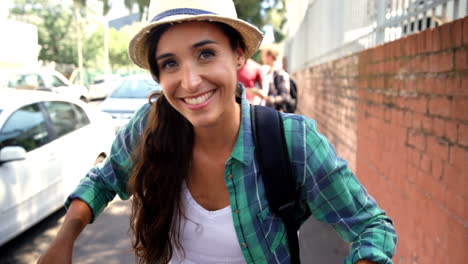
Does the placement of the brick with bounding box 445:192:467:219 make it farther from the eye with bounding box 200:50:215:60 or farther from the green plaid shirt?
the eye with bounding box 200:50:215:60

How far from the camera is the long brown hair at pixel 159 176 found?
5.72ft

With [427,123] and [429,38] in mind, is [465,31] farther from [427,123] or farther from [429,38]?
[427,123]

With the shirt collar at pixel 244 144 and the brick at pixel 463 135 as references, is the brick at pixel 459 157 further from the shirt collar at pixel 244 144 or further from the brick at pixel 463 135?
the shirt collar at pixel 244 144

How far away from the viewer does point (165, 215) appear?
1.73 m

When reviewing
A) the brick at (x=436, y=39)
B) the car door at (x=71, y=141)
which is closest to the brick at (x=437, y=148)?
the brick at (x=436, y=39)

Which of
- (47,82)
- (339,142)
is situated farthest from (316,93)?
(47,82)

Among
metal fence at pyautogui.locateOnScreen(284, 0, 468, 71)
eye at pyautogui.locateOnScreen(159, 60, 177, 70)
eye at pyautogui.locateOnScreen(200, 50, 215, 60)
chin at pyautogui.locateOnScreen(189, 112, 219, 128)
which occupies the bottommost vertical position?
chin at pyautogui.locateOnScreen(189, 112, 219, 128)

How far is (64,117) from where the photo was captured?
18.2 ft

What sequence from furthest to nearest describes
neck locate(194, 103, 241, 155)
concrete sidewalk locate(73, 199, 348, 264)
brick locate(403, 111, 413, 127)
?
concrete sidewalk locate(73, 199, 348, 264)
brick locate(403, 111, 413, 127)
neck locate(194, 103, 241, 155)

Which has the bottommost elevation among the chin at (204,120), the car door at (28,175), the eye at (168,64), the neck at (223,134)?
the car door at (28,175)

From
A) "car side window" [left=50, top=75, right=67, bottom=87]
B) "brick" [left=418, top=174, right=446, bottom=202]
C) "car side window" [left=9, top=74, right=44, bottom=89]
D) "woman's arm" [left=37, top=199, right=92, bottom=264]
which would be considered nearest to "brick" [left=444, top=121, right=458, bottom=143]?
"brick" [left=418, top=174, right=446, bottom=202]

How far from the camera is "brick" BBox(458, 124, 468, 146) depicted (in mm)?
2068

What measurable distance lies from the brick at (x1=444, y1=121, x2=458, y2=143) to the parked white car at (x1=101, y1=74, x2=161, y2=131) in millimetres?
7500

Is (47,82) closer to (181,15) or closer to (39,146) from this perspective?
(39,146)
